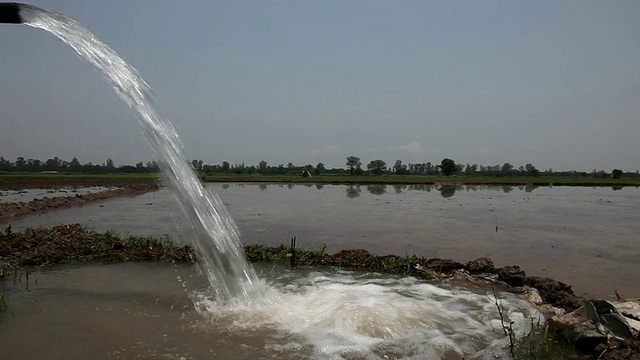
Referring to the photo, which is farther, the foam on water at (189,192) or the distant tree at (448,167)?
the distant tree at (448,167)

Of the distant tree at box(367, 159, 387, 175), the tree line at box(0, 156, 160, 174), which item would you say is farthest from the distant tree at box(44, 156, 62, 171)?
the distant tree at box(367, 159, 387, 175)

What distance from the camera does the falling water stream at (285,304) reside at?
4.65m

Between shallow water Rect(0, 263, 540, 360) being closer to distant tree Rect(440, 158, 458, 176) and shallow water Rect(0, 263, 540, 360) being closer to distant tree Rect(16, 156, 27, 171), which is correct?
distant tree Rect(440, 158, 458, 176)

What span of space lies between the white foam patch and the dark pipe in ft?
12.8

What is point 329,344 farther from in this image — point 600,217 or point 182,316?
point 600,217

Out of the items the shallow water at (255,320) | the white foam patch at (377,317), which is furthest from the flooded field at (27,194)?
the white foam patch at (377,317)

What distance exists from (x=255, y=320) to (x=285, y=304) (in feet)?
2.32

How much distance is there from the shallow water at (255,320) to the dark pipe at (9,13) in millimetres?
3326

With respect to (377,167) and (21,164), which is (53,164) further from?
(377,167)

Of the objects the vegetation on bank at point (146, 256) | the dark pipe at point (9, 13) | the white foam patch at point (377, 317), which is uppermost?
the dark pipe at point (9, 13)

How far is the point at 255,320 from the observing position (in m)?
5.41

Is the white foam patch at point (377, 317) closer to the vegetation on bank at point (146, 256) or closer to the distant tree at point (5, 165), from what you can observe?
the vegetation on bank at point (146, 256)

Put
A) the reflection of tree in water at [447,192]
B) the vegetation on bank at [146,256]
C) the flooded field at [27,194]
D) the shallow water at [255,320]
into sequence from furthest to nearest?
the reflection of tree in water at [447,192]
the flooded field at [27,194]
the vegetation on bank at [146,256]
the shallow water at [255,320]

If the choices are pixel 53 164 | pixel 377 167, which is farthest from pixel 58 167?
pixel 377 167
